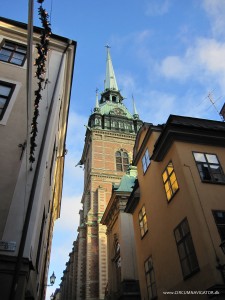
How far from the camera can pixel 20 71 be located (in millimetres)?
10047

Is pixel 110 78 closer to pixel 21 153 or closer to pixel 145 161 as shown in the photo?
pixel 145 161

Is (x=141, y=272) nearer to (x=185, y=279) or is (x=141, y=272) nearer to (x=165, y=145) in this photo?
(x=185, y=279)

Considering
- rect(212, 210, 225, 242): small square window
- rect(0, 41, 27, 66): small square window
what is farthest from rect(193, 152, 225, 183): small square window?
rect(0, 41, 27, 66): small square window

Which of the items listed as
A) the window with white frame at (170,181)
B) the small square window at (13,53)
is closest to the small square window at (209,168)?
the window with white frame at (170,181)

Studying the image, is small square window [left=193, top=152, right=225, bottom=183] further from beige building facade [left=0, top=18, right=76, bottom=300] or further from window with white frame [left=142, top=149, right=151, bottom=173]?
beige building facade [left=0, top=18, right=76, bottom=300]

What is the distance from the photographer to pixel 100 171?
41781mm

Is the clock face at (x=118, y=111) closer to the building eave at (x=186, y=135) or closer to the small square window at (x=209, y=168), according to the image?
the building eave at (x=186, y=135)

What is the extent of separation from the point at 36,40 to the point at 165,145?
7131 millimetres

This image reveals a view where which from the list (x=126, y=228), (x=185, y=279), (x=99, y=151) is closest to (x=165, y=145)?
(x=185, y=279)

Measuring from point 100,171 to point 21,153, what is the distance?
33968 millimetres

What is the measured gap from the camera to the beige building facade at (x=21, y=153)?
233 inches

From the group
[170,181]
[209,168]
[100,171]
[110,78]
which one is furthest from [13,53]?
[110,78]

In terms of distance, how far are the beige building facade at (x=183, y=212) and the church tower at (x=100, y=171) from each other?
1849 cm

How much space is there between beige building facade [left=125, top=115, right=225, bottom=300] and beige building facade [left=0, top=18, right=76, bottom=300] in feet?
15.8
